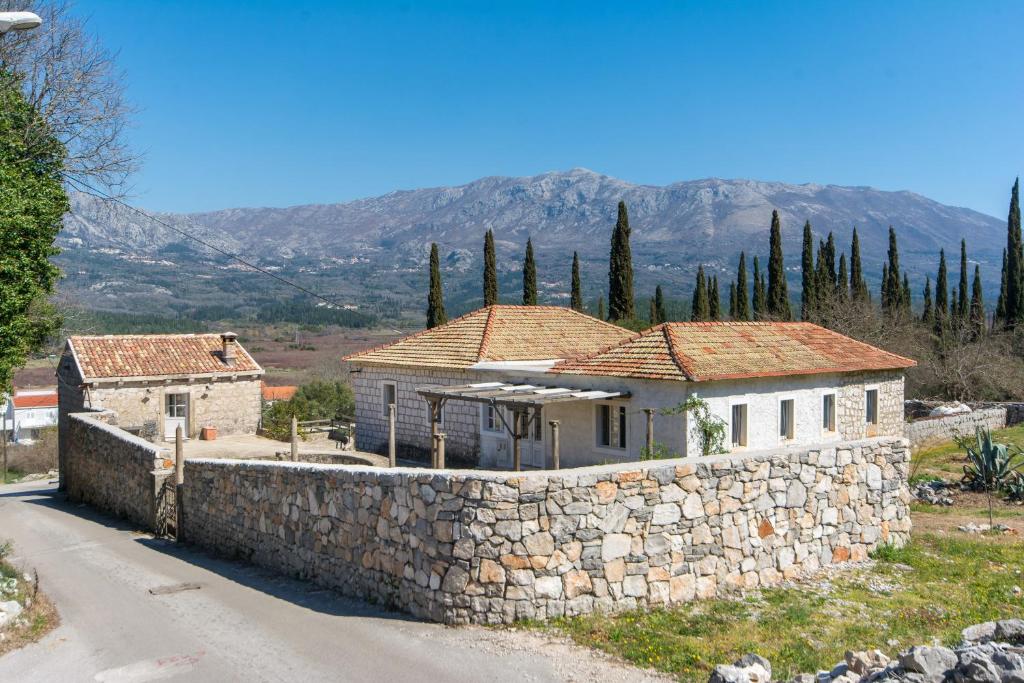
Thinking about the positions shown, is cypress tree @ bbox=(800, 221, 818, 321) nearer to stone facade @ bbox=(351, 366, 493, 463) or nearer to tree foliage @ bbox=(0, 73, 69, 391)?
stone facade @ bbox=(351, 366, 493, 463)

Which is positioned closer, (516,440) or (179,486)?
(179,486)

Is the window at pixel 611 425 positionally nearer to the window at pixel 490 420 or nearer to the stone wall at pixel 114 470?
the window at pixel 490 420

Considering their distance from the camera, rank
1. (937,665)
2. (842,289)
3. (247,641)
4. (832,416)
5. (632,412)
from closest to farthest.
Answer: (937,665) → (247,641) → (632,412) → (832,416) → (842,289)

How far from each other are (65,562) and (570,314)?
1988 cm

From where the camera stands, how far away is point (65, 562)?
41.4 ft

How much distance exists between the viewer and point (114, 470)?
57.0ft

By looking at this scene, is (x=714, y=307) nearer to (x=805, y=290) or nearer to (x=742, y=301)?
(x=742, y=301)

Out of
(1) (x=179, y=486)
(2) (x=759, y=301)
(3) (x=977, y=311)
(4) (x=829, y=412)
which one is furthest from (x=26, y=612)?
(3) (x=977, y=311)

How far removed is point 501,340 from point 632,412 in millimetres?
6815

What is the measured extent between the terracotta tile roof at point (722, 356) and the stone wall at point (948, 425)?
13.9 ft

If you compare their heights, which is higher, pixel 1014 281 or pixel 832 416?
pixel 1014 281

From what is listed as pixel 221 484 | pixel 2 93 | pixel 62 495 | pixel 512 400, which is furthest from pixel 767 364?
pixel 62 495

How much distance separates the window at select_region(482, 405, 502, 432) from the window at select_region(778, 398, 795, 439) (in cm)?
751

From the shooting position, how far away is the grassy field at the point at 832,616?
294 inches
